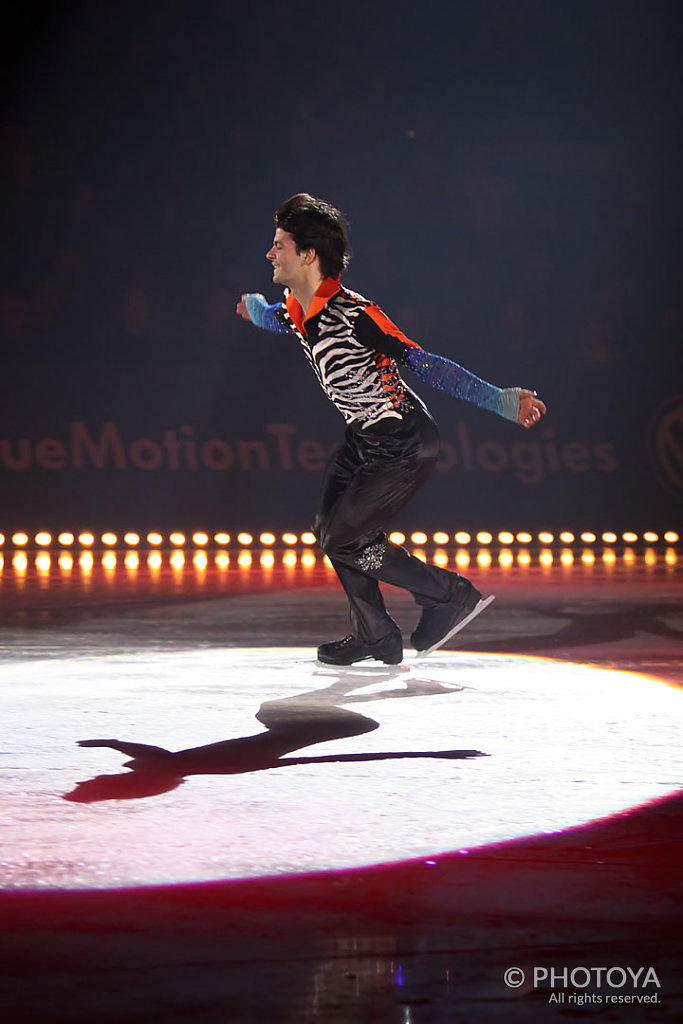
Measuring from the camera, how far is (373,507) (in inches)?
168

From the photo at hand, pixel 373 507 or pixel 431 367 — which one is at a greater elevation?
pixel 431 367

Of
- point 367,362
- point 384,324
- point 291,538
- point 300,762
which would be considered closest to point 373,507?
point 367,362

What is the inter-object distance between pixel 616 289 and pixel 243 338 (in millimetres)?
2996

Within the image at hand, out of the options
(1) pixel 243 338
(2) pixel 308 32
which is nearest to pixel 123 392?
(1) pixel 243 338

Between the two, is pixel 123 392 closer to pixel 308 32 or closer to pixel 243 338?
pixel 243 338

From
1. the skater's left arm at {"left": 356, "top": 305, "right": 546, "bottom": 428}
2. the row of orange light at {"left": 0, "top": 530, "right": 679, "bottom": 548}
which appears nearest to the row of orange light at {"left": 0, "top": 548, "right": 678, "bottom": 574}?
the row of orange light at {"left": 0, "top": 530, "right": 679, "bottom": 548}

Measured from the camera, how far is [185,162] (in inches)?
449

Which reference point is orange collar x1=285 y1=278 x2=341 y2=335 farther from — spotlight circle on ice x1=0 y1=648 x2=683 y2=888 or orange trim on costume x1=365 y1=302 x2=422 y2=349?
spotlight circle on ice x1=0 y1=648 x2=683 y2=888

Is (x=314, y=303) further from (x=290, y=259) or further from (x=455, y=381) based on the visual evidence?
(x=455, y=381)

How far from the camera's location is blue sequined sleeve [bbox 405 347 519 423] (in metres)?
4.16

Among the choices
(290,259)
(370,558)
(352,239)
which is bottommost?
(370,558)

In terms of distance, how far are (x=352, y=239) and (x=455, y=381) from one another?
7377 mm

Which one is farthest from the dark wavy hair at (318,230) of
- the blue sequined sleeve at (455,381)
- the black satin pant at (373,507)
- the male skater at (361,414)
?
the black satin pant at (373,507)

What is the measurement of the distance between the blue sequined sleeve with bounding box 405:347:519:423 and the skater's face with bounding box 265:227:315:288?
0.43 metres
